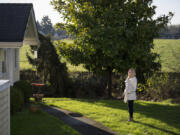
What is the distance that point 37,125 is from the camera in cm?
827

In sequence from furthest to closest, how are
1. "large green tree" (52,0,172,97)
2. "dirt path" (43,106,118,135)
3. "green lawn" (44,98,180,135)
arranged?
"large green tree" (52,0,172,97), "green lawn" (44,98,180,135), "dirt path" (43,106,118,135)

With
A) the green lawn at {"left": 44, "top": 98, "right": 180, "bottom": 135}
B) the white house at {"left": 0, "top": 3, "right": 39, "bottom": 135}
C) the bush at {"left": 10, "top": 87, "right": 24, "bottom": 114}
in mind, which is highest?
the white house at {"left": 0, "top": 3, "right": 39, "bottom": 135}

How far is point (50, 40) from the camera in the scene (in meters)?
19.6

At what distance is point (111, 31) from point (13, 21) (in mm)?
4762

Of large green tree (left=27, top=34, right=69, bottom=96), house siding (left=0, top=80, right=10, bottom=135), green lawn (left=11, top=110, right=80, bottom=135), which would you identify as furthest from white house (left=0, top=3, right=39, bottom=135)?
large green tree (left=27, top=34, right=69, bottom=96)

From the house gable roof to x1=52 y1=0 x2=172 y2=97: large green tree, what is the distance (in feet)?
10.1

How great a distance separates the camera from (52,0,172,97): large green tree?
42.4 feet

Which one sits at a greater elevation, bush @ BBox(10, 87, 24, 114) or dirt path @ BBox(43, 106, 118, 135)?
bush @ BBox(10, 87, 24, 114)

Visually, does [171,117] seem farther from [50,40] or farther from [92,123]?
[50,40]

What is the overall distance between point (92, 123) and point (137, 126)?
1.52 metres

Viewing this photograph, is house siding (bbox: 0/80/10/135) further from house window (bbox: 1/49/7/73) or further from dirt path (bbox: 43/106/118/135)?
house window (bbox: 1/49/7/73)

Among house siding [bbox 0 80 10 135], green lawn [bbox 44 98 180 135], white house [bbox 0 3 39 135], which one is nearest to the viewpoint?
house siding [bbox 0 80 10 135]

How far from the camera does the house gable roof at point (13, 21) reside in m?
10.1

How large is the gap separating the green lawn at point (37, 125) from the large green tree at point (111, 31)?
16.5 ft
